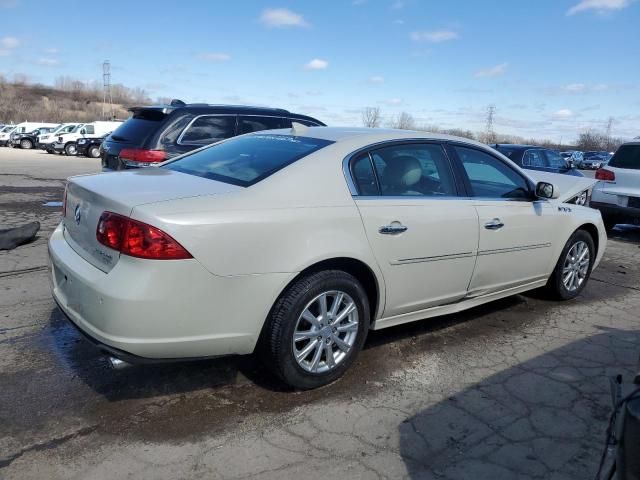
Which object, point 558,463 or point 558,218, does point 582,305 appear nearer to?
point 558,218

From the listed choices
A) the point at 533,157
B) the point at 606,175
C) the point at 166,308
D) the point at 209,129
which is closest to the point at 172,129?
the point at 209,129

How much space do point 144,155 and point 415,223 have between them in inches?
164

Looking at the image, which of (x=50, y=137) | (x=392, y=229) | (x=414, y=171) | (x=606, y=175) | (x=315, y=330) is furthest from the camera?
(x=50, y=137)

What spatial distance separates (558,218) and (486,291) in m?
1.14

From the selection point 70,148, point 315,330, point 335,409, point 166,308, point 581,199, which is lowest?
point 335,409

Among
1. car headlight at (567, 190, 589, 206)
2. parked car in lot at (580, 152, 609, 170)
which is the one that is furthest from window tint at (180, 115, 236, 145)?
parked car in lot at (580, 152, 609, 170)

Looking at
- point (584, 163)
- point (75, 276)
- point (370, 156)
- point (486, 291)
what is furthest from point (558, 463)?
point (584, 163)

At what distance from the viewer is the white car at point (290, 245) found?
2.81 m

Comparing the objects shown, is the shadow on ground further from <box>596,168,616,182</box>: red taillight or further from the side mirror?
<box>596,168,616,182</box>: red taillight

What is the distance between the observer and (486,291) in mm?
4434

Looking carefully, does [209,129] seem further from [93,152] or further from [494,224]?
[93,152]

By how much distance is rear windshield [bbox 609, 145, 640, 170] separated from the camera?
9.10 metres

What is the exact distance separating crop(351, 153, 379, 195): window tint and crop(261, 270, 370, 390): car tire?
0.58m

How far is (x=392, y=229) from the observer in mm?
3561
